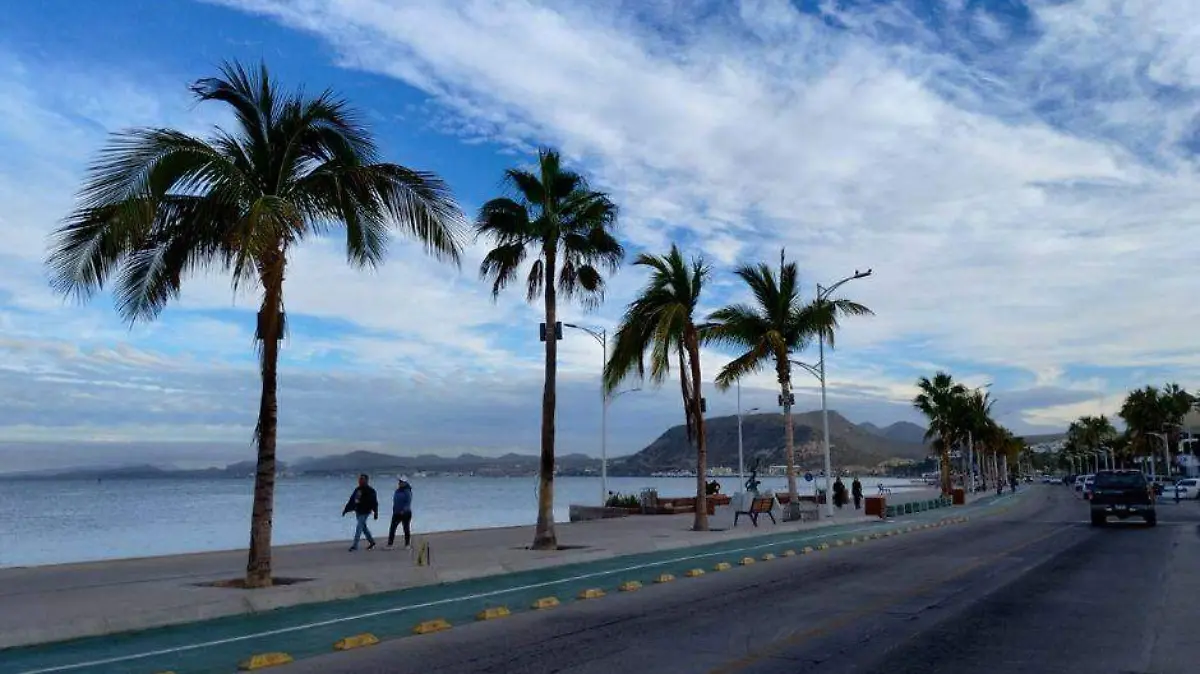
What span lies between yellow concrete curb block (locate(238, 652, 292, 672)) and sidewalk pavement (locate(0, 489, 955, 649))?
305cm

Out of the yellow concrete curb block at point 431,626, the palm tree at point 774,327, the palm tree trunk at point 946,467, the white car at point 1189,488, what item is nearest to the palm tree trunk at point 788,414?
the palm tree at point 774,327

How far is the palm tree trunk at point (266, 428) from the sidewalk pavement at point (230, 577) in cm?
65

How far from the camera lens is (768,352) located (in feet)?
117

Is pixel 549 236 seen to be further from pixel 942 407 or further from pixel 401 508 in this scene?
pixel 942 407

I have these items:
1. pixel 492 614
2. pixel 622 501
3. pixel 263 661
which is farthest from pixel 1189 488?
pixel 263 661

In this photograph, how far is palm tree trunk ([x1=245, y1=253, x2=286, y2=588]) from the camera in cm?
1526

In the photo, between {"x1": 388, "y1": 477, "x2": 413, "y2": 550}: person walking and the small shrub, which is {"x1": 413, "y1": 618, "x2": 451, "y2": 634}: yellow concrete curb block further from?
the small shrub

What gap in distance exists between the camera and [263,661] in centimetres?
985

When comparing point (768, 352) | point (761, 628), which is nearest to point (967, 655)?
point (761, 628)

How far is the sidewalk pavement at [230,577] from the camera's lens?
1230 centimetres

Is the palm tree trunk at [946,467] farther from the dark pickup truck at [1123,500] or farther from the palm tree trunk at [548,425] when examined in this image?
the palm tree trunk at [548,425]

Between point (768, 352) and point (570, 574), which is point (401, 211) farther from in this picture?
point (768, 352)

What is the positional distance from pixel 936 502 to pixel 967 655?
158 feet

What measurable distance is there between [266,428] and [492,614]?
5.00 m
